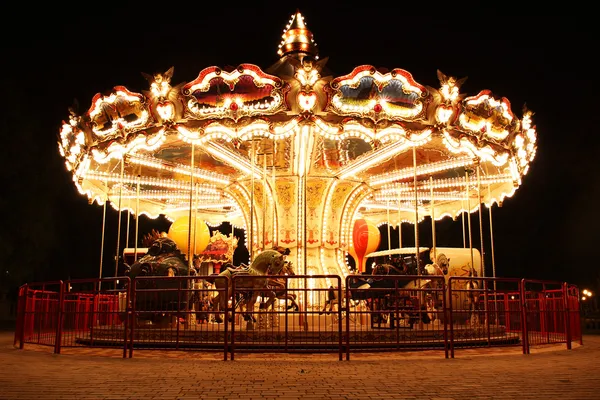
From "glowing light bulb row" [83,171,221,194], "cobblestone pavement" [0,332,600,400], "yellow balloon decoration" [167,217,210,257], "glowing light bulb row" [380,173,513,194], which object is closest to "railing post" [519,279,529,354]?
"cobblestone pavement" [0,332,600,400]

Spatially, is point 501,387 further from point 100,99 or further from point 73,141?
point 73,141

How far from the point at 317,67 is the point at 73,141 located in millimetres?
5570

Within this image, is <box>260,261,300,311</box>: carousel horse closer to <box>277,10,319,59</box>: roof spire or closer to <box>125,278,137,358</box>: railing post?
<box>125,278,137,358</box>: railing post

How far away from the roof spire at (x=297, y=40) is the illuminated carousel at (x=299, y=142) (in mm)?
33

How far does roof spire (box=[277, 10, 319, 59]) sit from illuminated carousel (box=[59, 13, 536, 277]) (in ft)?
0.11

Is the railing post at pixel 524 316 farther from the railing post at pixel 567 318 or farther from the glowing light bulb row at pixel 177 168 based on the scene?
the glowing light bulb row at pixel 177 168

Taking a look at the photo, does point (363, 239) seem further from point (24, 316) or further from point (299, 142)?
point (24, 316)

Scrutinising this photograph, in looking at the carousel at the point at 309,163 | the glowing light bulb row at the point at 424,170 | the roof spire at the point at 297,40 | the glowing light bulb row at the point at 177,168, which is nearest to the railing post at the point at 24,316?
the carousel at the point at 309,163

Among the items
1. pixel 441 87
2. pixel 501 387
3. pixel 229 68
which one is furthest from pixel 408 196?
pixel 501 387

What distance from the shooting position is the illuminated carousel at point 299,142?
10359 millimetres

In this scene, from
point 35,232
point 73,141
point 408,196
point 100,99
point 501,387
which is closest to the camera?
point 501,387

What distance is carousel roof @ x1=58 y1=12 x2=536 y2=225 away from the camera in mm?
10297

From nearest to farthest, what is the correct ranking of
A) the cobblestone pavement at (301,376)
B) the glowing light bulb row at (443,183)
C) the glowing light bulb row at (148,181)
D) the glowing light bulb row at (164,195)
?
the cobblestone pavement at (301,376) < the glowing light bulb row at (148,181) < the glowing light bulb row at (443,183) < the glowing light bulb row at (164,195)

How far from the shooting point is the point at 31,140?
86.7 feet
